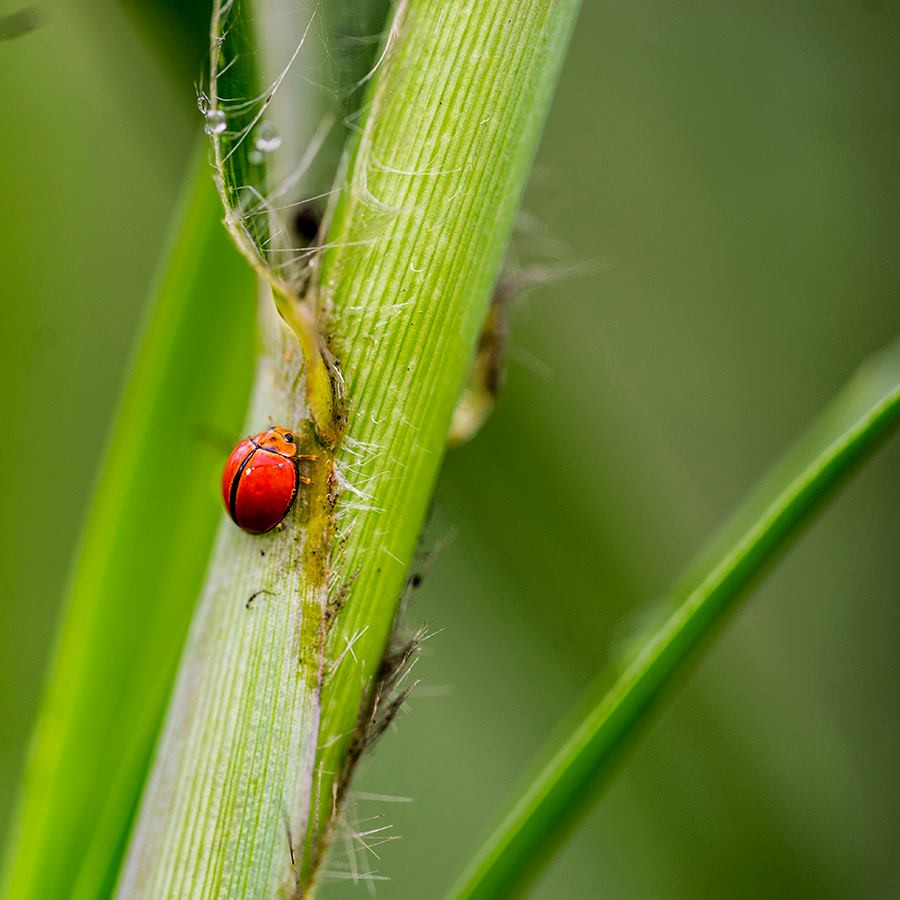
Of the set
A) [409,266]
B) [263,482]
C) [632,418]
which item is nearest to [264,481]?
[263,482]

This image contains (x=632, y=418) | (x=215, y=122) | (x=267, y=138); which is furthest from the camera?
(x=632, y=418)

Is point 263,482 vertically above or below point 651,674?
above

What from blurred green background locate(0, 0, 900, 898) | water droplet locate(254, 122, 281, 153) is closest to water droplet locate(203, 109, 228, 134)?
water droplet locate(254, 122, 281, 153)

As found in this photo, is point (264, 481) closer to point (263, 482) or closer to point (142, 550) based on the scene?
point (263, 482)

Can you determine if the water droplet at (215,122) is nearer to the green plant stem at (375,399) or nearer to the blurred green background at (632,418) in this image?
the green plant stem at (375,399)

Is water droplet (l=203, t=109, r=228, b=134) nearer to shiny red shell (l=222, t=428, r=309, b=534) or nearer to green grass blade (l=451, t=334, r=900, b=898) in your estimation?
shiny red shell (l=222, t=428, r=309, b=534)

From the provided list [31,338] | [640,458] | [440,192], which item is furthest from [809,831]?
[31,338]
